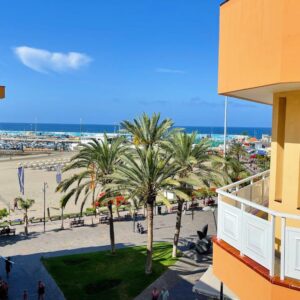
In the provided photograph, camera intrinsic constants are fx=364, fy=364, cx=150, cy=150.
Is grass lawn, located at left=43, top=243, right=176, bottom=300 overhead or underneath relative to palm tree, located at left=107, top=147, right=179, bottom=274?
underneath

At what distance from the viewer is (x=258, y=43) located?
5008 mm

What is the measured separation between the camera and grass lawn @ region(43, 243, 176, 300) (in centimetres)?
1625

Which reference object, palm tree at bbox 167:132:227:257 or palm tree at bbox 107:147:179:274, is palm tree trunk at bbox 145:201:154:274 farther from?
palm tree at bbox 167:132:227:257

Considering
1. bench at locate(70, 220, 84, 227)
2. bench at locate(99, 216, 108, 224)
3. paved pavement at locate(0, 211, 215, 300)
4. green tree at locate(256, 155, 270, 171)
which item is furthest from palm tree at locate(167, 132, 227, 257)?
green tree at locate(256, 155, 270, 171)

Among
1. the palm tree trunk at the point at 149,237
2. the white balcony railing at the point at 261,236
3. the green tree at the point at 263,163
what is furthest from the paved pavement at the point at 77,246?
the green tree at the point at 263,163

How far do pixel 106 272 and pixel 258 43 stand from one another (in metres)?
16.0

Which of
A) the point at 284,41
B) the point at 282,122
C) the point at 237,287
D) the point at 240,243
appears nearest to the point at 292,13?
the point at 284,41

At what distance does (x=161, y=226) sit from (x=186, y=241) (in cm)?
427

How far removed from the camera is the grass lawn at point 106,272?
16250 millimetres

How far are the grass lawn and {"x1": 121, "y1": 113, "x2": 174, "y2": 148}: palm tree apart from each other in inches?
273

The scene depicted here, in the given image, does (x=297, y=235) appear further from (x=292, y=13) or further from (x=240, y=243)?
(x=292, y=13)

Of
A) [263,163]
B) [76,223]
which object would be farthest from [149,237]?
[263,163]

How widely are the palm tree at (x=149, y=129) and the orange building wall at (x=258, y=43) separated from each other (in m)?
18.3

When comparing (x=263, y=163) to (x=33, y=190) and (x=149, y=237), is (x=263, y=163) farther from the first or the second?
(x=149, y=237)
